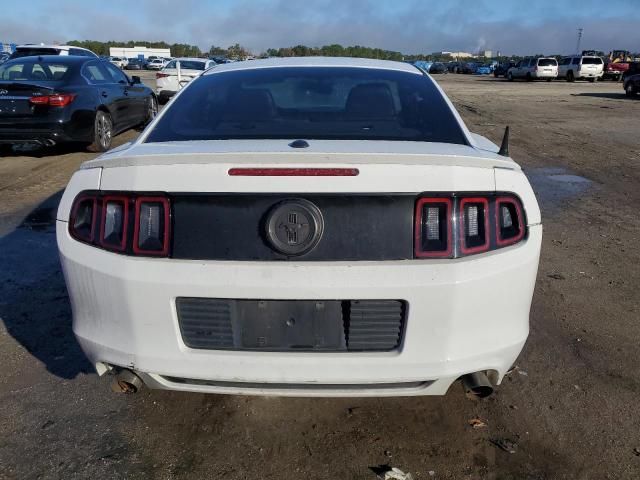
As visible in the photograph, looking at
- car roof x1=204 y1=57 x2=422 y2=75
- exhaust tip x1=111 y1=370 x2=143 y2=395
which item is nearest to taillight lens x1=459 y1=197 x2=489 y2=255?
exhaust tip x1=111 y1=370 x2=143 y2=395

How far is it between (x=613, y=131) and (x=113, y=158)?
48.4ft

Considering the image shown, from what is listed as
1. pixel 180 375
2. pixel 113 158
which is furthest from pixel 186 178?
pixel 180 375

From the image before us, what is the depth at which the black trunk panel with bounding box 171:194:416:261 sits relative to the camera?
6.95ft

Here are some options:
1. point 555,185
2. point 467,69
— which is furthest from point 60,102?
point 467,69

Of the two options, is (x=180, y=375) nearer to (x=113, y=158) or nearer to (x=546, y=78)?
(x=113, y=158)

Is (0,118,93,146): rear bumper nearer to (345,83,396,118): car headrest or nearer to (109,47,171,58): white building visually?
(345,83,396,118): car headrest

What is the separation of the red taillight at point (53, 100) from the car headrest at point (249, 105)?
6.34m

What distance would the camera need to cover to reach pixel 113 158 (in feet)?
7.50

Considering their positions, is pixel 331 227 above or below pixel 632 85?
above

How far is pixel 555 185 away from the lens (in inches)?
312

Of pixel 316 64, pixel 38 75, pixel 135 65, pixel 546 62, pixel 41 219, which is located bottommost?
pixel 135 65

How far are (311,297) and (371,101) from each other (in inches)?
58.5

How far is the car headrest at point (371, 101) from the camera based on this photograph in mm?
3100

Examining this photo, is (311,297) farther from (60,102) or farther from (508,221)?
(60,102)
